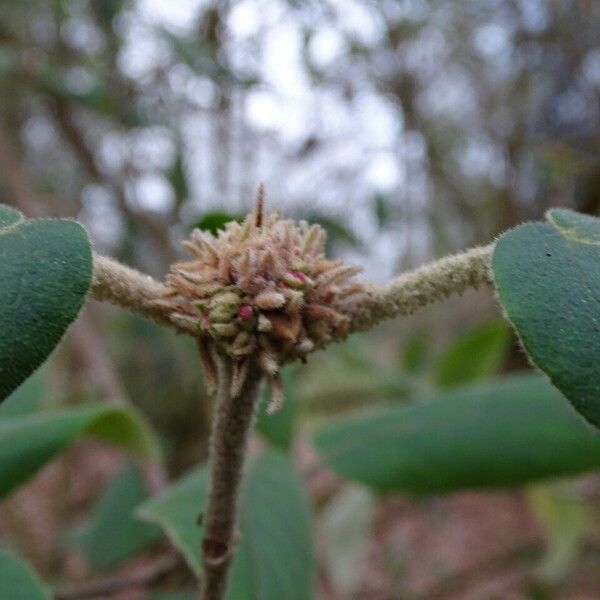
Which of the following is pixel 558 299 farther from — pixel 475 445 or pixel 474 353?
pixel 474 353

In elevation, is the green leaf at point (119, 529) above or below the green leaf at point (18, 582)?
below

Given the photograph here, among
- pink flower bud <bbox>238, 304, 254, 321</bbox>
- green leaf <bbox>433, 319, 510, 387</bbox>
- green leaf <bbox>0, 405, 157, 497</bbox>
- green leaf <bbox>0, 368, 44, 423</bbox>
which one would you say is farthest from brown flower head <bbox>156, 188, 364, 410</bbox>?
green leaf <bbox>433, 319, 510, 387</bbox>

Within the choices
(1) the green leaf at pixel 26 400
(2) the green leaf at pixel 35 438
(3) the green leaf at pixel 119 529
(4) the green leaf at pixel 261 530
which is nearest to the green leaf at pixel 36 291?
(4) the green leaf at pixel 261 530

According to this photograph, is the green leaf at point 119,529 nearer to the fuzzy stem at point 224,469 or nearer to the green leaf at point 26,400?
the green leaf at point 26,400

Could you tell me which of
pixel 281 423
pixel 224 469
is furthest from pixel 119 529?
pixel 224 469

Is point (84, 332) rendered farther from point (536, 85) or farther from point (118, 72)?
point (536, 85)

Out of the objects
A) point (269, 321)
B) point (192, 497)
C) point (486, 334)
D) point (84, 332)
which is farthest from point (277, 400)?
point (84, 332)

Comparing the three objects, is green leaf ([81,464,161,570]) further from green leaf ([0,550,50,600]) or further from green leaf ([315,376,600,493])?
green leaf ([0,550,50,600])
